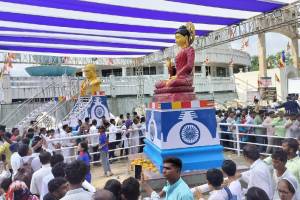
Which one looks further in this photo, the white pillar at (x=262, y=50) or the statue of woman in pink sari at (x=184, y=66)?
the white pillar at (x=262, y=50)

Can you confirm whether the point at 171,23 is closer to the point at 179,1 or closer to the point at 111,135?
the point at 179,1

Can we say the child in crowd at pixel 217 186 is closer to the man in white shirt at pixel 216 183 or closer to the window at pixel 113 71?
the man in white shirt at pixel 216 183

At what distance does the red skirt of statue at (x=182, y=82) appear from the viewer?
6023 mm

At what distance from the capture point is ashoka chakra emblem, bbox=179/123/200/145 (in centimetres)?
590

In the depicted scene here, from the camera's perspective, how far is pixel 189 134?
593cm

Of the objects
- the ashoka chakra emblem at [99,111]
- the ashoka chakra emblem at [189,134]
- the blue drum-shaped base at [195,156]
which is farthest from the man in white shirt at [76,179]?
the ashoka chakra emblem at [99,111]

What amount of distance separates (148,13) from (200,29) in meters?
2.28

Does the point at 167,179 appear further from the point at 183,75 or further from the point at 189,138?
the point at 183,75

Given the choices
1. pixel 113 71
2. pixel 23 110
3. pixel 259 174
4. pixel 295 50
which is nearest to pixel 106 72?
pixel 113 71

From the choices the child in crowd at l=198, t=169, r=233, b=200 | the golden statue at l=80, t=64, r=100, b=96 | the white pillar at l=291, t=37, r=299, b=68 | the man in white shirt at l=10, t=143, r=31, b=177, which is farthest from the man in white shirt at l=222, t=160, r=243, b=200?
the white pillar at l=291, t=37, r=299, b=68

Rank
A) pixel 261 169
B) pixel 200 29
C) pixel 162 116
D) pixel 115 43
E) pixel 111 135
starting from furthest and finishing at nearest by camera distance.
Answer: pixel 115 43 < pixel 200 29 < pixel 111 135 < pixel 162 116 < pixel 261 169

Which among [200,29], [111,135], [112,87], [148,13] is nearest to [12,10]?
[148,13]

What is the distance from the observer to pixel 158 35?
33.5 ft

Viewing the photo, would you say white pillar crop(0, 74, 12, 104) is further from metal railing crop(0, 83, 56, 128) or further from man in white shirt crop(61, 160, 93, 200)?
man in white shirt crop(61, 160, 93, 200)
